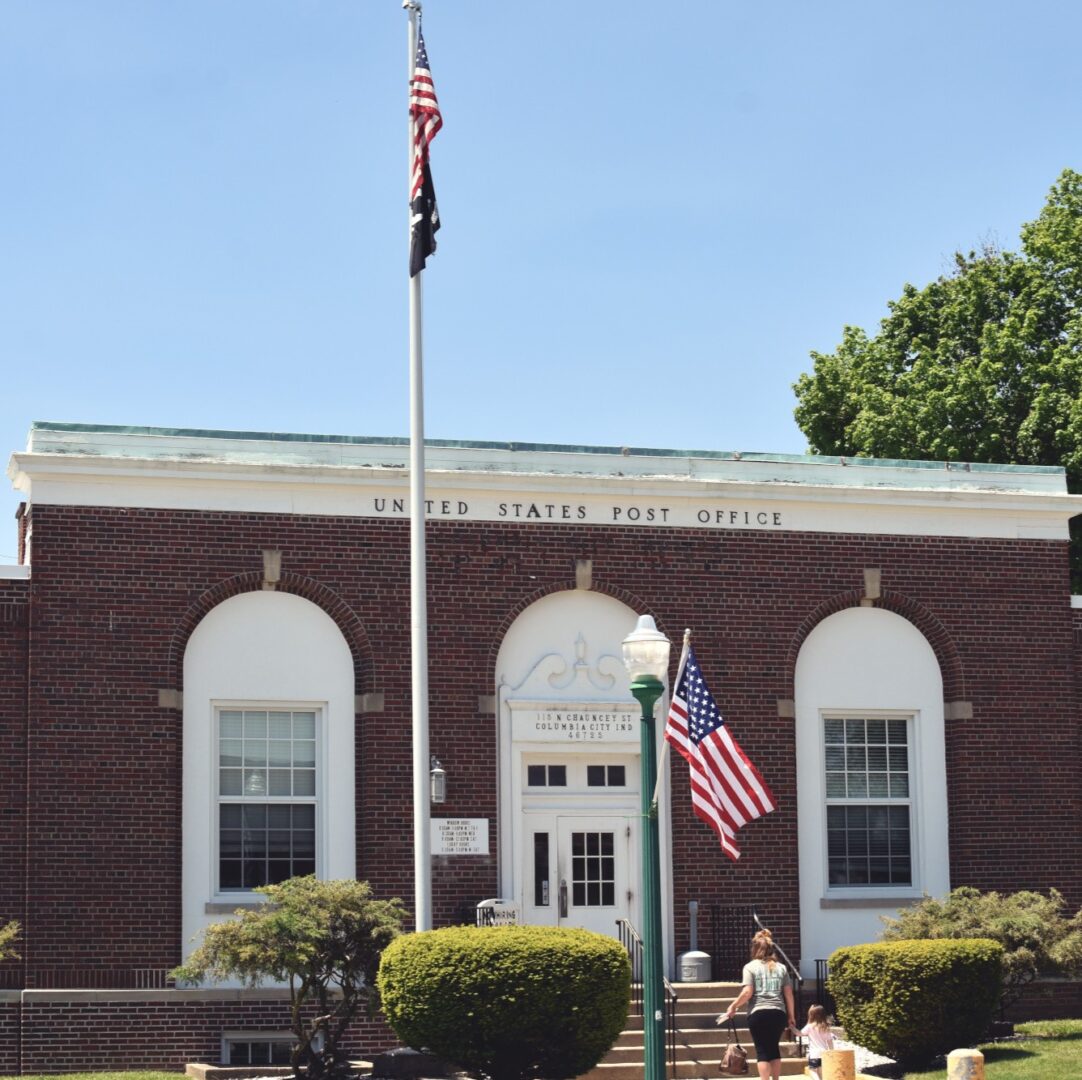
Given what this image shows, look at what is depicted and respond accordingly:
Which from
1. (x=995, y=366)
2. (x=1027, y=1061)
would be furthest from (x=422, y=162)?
(x=995, y=366)

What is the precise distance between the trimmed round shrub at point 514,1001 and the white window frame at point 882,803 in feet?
22.4

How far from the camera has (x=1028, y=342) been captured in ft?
116

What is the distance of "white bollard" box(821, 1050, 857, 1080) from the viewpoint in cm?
1834

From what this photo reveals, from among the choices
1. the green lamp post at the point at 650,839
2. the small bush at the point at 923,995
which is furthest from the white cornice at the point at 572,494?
the green lamp post at the point at 650,839

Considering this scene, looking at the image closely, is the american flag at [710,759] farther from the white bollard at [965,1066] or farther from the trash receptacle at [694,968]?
the trash receptacle at [694,968]

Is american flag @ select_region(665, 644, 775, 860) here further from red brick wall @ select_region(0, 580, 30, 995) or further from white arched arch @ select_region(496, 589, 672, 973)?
red brick wall @ select_region(0, 580, 30, 995)

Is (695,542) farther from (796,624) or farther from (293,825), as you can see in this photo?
(293,825)

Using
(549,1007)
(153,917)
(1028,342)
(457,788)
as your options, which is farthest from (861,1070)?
(1028,342)

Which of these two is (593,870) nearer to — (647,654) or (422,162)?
(647,654)

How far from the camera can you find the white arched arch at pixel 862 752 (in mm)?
25219

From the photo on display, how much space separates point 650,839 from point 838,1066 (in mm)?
3307

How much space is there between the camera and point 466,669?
2434 cm

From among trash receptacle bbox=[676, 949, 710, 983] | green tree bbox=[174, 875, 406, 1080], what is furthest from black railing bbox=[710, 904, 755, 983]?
green tree bbox=[174, 875, 406, 1080]

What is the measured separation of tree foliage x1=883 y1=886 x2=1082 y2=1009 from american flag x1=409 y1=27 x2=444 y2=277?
938 cm
